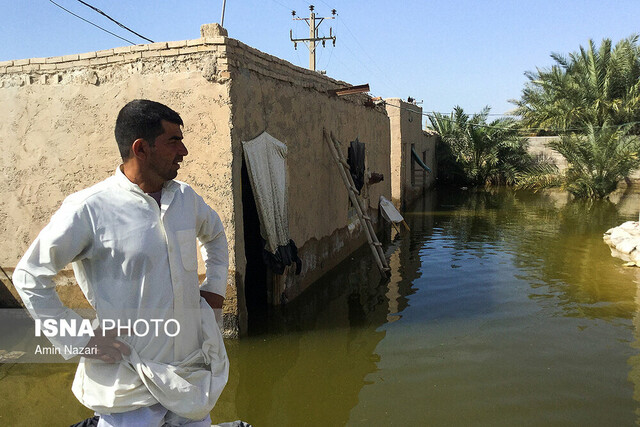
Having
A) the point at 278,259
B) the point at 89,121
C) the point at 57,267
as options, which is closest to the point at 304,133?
the point at 278,259

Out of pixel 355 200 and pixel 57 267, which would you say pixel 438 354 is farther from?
pixel 57 267

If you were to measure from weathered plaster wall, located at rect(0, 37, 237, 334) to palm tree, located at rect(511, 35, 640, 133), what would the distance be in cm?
1861

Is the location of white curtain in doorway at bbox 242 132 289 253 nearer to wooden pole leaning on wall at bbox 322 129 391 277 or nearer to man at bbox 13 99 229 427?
wooden pole leaning on wall at bbox 322 129 391 277

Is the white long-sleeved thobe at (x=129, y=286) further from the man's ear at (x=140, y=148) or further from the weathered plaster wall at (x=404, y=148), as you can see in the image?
the weathered plaster wall at (x=404, y=148)

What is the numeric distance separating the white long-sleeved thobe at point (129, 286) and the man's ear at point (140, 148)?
0.10 m

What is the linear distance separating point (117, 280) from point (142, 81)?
3.67 m

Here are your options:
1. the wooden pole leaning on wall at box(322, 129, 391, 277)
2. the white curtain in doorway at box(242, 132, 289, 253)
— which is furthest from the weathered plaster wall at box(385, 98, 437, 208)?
the white curtain in doorway at box(242, 132, 289, 253)

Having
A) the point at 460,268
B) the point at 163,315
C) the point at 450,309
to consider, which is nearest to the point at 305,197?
the point at 450,309

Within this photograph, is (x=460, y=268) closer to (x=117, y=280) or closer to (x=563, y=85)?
(x=117, y=280)

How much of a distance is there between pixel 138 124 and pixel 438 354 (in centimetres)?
374

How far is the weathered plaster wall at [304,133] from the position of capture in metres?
5.04

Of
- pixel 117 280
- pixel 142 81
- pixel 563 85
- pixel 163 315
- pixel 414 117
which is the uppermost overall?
pixel 563 85

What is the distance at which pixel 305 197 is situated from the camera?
6.66m

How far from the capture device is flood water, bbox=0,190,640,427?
12.3ft
